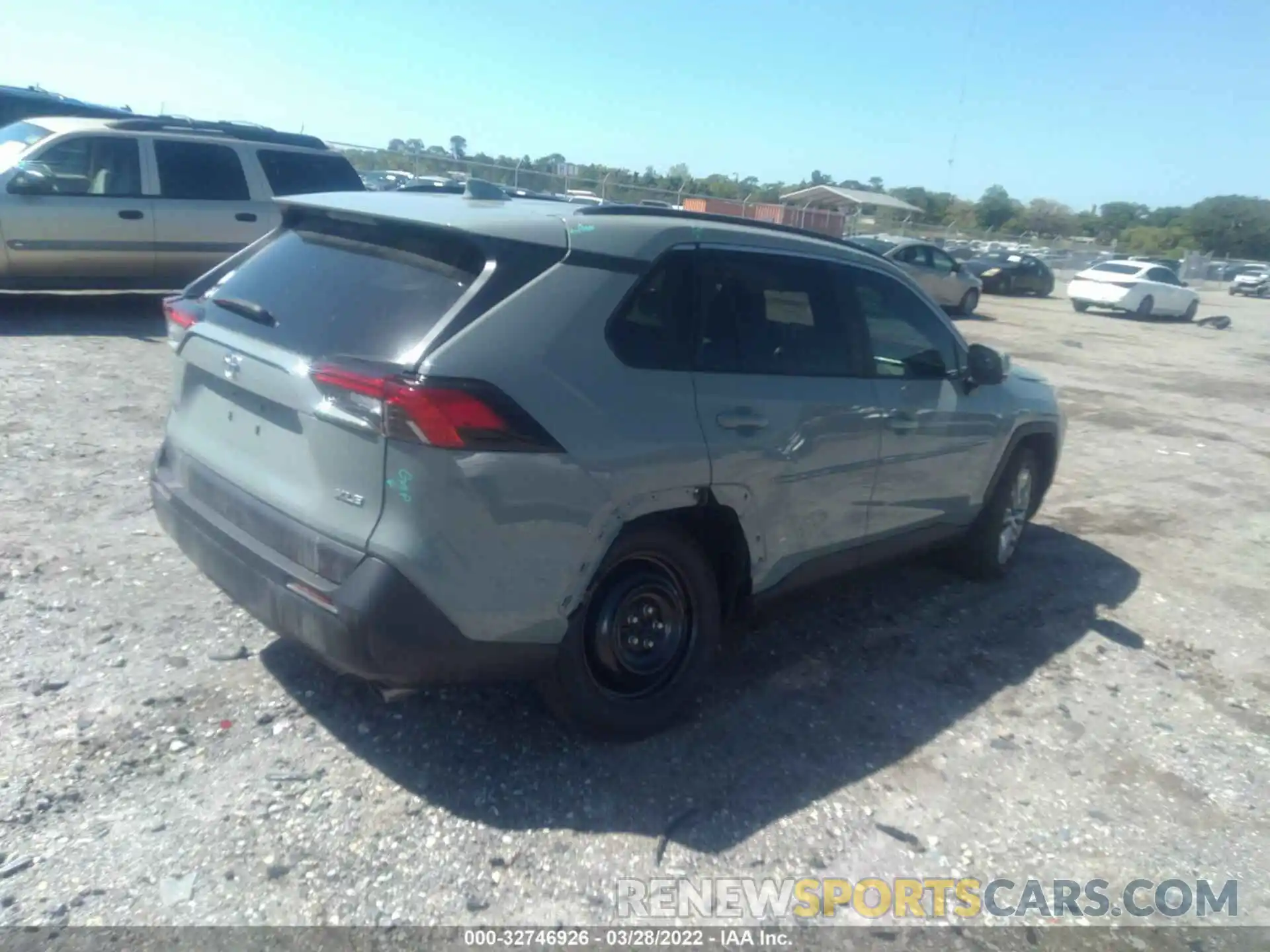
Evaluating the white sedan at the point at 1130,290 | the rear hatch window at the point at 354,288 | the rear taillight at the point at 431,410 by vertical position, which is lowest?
the white sedan at the point at 1130,290

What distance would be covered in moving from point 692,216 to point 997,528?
280 cm

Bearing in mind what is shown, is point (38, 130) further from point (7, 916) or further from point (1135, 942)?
Answer: point (1135, 942)

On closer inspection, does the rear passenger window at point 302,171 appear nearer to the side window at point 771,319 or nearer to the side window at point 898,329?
the side window at point 898,329

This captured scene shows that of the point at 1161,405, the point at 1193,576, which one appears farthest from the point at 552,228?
the point at 1161,405

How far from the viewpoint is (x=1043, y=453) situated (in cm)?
622

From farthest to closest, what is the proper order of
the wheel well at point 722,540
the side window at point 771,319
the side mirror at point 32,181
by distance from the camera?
the side mirror at point 32,181 < the side window at point 771,319 < the wheel well at point 722,540

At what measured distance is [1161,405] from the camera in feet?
44.3

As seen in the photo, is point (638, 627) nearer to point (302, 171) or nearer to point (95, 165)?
point (95, 165)

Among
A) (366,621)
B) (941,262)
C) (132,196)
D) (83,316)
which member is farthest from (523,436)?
(941,262)

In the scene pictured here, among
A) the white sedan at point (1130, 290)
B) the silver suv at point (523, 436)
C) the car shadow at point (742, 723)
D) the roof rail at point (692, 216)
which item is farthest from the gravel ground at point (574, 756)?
the white sedan at point (1130, 290)

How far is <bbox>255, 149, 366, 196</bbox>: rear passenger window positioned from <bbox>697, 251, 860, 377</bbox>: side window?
8653 mm

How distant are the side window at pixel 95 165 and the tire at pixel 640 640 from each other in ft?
30.5

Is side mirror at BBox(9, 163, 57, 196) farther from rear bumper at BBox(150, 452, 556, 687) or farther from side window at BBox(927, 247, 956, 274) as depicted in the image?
side window at BBox(927, 247, 956, 274)

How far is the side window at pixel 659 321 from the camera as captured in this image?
3.54m
